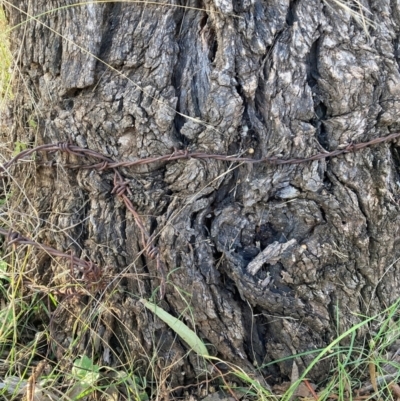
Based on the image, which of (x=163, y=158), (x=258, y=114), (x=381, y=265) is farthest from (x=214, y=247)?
(x=381, y=265)

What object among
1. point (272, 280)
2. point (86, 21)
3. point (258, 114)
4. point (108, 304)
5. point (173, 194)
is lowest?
point (108, 304)

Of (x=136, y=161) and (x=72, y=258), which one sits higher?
(x=136, y=161)

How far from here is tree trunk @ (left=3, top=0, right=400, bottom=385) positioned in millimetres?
1651

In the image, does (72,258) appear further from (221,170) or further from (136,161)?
(221,170)

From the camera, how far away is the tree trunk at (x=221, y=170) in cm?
165

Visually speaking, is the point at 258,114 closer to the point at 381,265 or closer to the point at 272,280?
the point at 272,280

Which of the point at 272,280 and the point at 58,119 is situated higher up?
the point at 58,119

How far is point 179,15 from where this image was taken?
166cm

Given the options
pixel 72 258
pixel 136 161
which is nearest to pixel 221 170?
pixel 136 161

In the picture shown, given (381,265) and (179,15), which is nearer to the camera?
(179,15)

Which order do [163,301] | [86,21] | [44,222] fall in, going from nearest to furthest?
[86,21] → [163,301] → [44,222]

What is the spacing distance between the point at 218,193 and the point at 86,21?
0.63 meters

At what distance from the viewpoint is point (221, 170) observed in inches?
67.4

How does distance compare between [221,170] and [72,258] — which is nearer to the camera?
[72,258]
